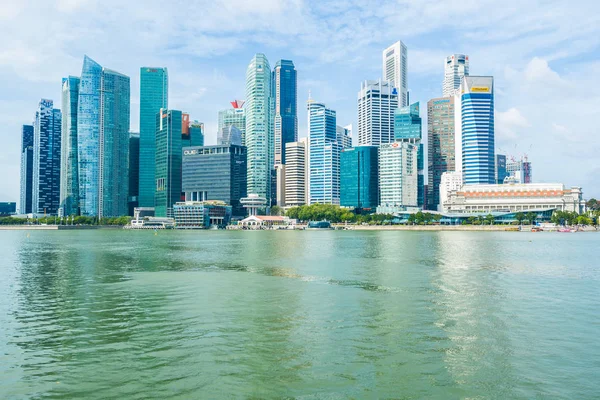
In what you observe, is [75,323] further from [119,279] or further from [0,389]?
[119,279]

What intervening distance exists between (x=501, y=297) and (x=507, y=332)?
11.8 meters

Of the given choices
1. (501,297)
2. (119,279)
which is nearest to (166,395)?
(501,297)

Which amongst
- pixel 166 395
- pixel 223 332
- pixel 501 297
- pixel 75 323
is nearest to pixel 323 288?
pixel 501 297

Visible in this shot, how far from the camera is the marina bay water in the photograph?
766 inches

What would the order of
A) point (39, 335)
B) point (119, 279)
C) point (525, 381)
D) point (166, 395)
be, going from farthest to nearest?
point (119, 279) → point (39, 335) → point (525, 381) → point (166, 395)

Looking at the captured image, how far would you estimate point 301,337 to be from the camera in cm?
2653

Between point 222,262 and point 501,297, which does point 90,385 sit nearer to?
point 501,297

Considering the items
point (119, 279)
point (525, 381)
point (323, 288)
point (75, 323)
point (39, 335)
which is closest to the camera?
point (525, 381)

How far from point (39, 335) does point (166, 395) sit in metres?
12.8

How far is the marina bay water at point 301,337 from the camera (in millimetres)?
19469

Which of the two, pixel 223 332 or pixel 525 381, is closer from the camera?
pixel 525 381

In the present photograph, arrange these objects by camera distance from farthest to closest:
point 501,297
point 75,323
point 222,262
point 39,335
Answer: point 222,262, point 501,297, point 75,323, point 39,335

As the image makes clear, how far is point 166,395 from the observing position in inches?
726

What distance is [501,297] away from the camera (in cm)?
3875
